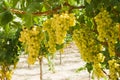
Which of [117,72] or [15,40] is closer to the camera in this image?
[117,72]

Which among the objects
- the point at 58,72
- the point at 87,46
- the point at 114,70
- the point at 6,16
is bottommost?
the point at 58,72

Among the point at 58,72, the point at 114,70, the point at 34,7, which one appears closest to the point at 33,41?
the point at 34,7

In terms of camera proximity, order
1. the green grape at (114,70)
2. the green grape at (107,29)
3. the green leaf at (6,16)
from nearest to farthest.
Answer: the green grape at (107,29) → the green leaf at (6,16) → the green grape at (114,70)

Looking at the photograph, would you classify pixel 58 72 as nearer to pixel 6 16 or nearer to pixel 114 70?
pixel 114 70

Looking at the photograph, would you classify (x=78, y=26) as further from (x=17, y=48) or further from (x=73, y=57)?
(x=73, y=57)

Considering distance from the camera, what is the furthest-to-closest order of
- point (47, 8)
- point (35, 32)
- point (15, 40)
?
1. point (15, 40)
2. point (47, 8)
3. point (35, 32)

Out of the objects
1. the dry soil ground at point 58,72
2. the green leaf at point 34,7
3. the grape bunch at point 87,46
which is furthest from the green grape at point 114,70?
the dry soil ground at point 58,72

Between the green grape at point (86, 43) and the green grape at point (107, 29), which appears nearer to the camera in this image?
the green grape at point (107, 29)

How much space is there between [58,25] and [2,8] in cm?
36

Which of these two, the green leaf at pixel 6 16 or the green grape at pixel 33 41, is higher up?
the green leaf at pixel 6 16

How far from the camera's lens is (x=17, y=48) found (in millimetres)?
5828

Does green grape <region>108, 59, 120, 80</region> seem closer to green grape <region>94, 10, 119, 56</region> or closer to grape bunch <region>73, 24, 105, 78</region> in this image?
grape bunch <region>73, 24, 105, 78</region>

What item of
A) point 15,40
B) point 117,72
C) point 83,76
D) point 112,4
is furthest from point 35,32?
point 83,76

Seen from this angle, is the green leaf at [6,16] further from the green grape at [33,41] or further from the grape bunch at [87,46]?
the grape bunch at [87,46]
